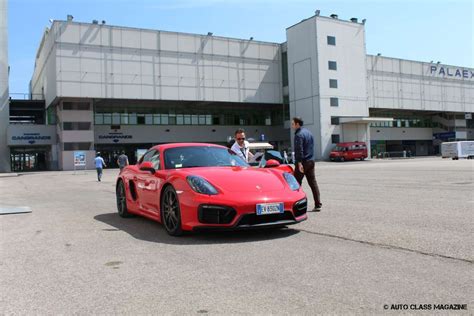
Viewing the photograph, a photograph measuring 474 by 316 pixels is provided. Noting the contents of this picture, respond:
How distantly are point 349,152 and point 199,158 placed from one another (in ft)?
158

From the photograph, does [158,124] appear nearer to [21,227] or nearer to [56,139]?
[56,139]

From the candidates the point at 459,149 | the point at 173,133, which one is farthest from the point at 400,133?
the point at 173,133

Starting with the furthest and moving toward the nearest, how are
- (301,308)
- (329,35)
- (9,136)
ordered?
(329,35) → (9,136) → (301,308)

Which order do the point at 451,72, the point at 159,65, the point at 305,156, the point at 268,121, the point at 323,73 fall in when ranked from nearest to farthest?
the point at 305,156 → the point at 159,65 → the point at 323,73 → the point at 268,121 → the point at 451,72

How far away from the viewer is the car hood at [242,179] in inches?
233

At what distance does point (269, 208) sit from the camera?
225 inches

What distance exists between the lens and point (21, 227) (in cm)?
762

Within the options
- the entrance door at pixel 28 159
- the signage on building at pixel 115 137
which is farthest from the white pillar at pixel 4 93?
the signage on building at pixel 115 137

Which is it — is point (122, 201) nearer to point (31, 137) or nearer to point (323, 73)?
point (31, 137)

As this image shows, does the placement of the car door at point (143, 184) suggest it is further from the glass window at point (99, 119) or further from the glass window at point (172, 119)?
the glass window at point (172, 119)

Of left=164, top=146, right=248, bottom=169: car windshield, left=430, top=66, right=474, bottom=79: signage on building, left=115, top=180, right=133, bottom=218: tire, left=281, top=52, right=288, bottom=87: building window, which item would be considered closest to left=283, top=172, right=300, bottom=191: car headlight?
left=164, top=146, right=248, bottom=169: car windshield

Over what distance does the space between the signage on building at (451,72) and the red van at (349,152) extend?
26.5 meters

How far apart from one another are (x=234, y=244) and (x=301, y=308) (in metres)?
2.32

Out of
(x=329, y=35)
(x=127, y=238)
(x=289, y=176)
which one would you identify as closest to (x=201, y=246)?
(x=127, y=238)
